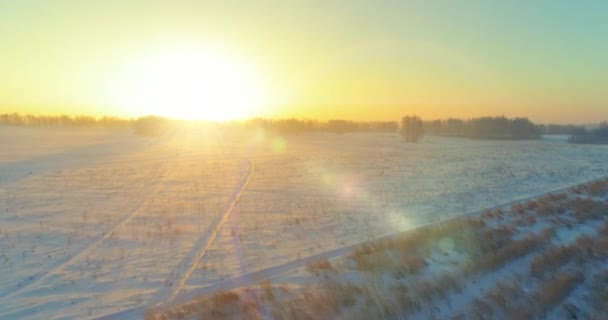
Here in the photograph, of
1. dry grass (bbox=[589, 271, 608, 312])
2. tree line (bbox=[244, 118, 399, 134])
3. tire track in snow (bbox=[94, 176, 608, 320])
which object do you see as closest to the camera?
tire track in snow (bbox=[94, 176, 608, 320])

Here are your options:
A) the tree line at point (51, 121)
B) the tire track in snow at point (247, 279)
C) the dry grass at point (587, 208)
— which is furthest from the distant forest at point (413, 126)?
the tire track in snow at point (247, 279)

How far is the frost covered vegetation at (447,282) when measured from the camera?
6.51m

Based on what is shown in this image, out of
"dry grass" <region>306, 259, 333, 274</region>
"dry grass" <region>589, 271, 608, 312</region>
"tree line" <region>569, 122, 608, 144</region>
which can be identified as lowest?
"dry grass" <region>589, 271, 608, 312</region>

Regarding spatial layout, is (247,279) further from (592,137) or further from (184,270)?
(592,137)

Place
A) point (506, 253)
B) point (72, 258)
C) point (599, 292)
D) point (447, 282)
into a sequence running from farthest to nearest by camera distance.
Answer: point (506, 253), point (72, 258), point (447, 282), point (599, 292)

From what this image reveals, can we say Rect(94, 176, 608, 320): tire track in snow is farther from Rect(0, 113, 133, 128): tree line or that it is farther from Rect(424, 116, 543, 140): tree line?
Rect(0, 113, 133, 128): tree line

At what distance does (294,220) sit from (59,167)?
858 inches

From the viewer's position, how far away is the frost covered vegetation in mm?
6512

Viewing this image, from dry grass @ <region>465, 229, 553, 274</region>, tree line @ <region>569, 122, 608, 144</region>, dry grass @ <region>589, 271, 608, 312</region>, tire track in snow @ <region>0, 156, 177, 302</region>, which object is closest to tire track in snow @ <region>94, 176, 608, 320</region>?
tire track in snow @ <region>0, 156, 177, 302</region>

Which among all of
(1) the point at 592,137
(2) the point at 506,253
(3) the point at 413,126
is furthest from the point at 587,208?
(1) the point at 592,137

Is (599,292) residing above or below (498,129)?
below

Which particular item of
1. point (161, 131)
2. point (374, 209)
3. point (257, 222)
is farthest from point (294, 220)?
Result: point (161, 131)

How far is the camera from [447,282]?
25.1 feet

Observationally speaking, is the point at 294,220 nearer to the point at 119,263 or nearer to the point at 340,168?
the point at 119,263
